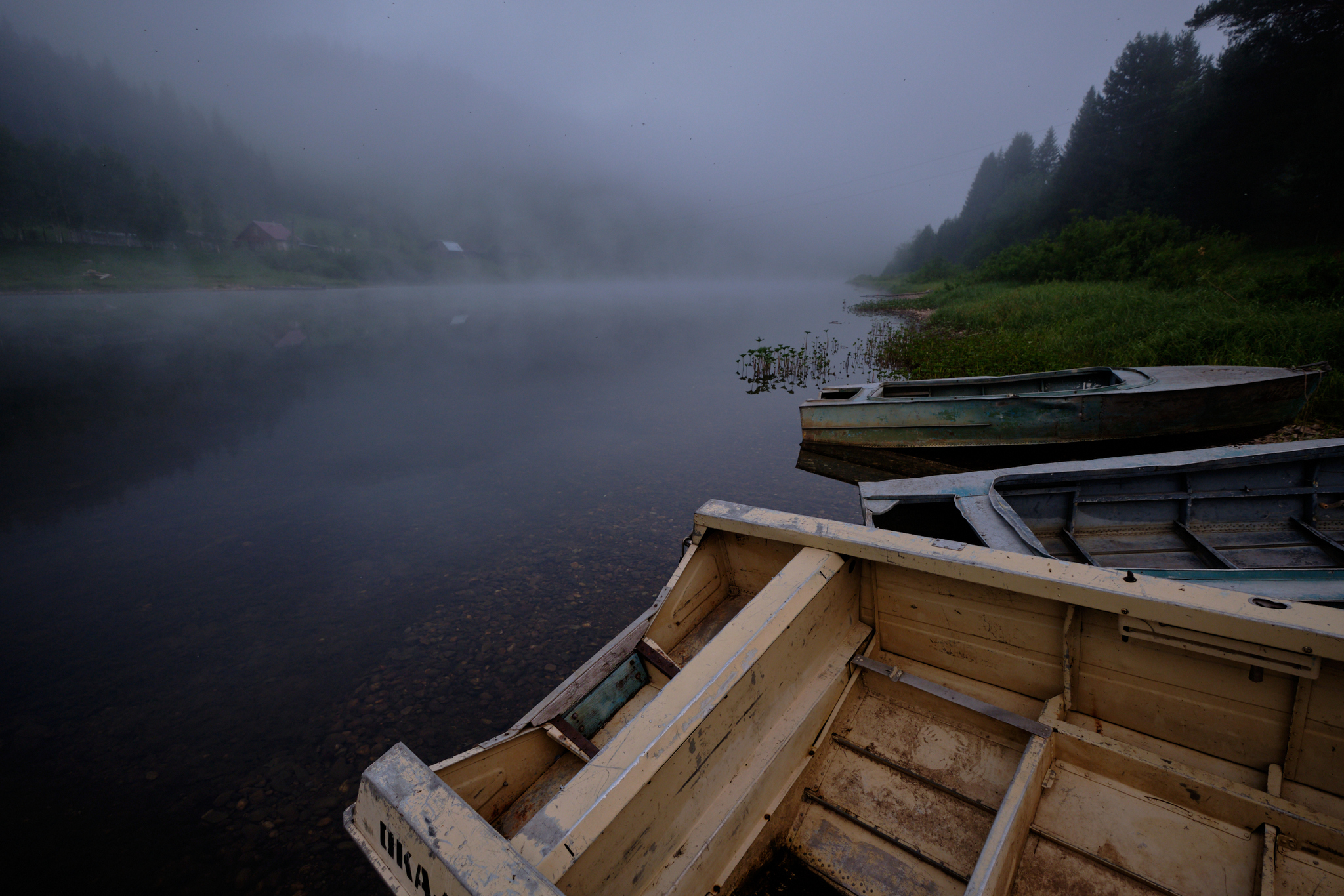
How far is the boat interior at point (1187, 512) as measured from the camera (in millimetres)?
4250

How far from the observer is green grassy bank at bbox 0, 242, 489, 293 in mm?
45094

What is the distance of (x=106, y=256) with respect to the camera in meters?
50.7

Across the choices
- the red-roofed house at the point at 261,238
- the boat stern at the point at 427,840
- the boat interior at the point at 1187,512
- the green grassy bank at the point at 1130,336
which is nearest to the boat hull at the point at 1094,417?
the green grassy bank at the point at 1130,336

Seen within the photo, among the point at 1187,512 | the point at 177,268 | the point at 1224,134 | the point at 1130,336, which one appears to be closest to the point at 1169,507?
the point at 1187,512

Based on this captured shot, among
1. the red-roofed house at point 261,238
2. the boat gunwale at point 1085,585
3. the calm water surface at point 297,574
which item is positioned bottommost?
the calm water surface at point 297,574

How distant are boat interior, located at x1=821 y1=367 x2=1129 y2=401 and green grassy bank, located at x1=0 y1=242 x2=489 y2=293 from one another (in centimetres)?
6646

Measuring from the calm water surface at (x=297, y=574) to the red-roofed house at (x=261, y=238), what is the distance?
72.9 m

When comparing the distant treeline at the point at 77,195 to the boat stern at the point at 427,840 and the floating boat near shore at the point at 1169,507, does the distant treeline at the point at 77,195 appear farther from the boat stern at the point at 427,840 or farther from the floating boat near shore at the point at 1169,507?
the floating boat near shore at the point at 1169,507

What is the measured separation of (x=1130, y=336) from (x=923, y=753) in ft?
44.3

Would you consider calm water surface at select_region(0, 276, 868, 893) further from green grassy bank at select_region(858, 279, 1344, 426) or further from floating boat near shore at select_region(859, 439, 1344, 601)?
green grassy bank at select_region(858, 279, 1344, 426)

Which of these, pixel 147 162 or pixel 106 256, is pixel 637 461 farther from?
pixel 147 162

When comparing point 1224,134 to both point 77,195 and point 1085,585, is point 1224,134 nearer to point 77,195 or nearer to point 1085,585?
point 1085,585

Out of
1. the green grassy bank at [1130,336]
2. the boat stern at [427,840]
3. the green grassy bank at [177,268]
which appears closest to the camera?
the boat stern at [427,840]

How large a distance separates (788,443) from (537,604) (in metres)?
5.83
